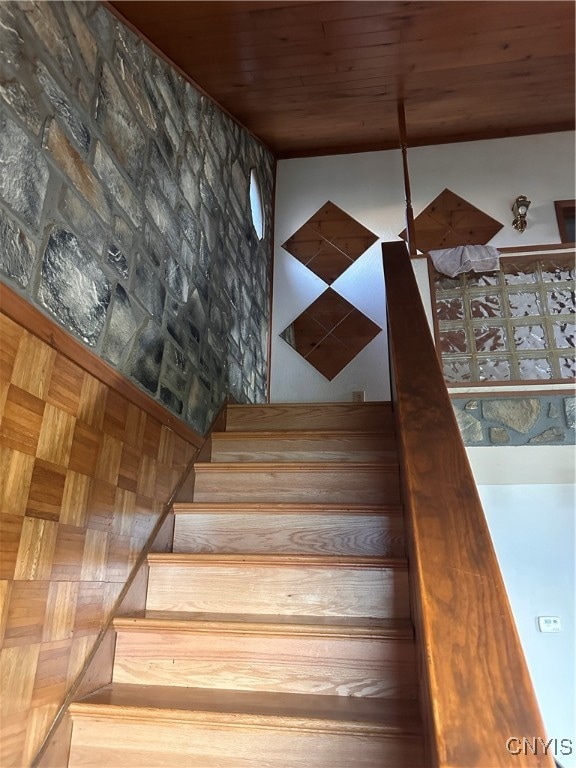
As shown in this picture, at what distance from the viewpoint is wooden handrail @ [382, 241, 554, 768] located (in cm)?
65

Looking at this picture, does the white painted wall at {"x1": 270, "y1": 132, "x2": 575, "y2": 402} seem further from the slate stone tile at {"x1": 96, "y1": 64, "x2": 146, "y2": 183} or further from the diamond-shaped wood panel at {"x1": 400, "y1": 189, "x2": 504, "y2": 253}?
the slate stone tile at {"x1": 96, "y1": 64, "x2": 146, "y2": 183}

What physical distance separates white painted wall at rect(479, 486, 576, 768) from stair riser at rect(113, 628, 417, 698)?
218cm

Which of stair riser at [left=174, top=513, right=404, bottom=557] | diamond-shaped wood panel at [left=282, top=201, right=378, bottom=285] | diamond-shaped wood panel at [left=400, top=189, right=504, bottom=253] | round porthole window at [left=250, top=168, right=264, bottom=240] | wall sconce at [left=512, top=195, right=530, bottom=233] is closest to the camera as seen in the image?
stair riser at [left=174, top=513, right=404, bottom=557]

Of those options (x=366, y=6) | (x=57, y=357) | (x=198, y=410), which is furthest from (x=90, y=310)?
(x=366, y=6)

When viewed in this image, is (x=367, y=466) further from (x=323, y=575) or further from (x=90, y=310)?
(x=90, y=310)

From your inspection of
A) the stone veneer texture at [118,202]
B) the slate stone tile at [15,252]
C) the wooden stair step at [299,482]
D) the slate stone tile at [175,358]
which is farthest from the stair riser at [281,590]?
the slate stone tile at [15,252]

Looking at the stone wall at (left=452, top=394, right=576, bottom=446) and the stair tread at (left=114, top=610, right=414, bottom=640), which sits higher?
the stone wall at (left=452, top=394, right=576, bottom=446)

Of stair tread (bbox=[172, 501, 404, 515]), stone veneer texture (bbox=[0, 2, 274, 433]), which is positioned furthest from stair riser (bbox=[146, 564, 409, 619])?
stone veneer texture (bbox=[0, 2, 274, 433])

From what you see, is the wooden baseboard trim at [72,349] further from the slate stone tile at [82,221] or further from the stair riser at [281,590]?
the stair riser at [281,590]

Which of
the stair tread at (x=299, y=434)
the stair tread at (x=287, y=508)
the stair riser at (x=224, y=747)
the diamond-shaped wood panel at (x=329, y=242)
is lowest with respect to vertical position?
the stair riser at (x=224, y=747)

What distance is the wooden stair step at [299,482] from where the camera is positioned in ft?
7.09

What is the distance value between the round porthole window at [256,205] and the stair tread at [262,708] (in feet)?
11.1

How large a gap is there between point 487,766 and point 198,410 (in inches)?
80.1

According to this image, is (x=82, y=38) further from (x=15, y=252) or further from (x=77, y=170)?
(x=15, y=252)
